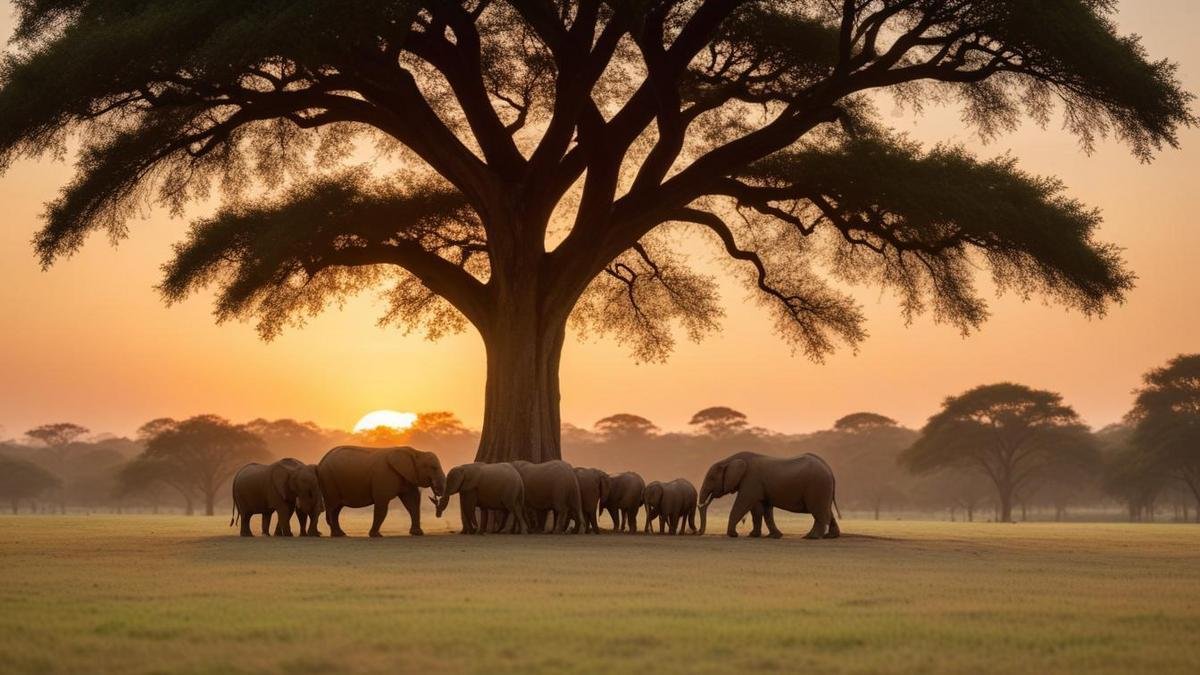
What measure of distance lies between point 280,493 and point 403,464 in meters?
2.31

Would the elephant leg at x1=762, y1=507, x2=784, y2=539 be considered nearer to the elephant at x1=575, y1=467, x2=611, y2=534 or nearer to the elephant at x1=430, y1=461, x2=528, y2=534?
the elephant at x1=575, y1=467, x2=611, y2=534

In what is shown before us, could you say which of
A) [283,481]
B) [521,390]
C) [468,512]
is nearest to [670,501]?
[521,390]

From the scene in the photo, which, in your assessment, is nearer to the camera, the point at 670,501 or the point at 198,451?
the point at 670,501

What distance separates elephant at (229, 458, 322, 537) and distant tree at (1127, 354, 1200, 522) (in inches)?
2425

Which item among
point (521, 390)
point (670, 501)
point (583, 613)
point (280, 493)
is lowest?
point (583, 613)

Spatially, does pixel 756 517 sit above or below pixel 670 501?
below

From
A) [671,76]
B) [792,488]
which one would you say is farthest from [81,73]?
[792,488]

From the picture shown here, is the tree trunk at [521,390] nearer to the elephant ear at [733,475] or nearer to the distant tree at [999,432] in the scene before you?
the elephant ear at [733,475]

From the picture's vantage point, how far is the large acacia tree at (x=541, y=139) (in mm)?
23922

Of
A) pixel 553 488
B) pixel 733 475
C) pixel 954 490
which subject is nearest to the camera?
pixel 553 488

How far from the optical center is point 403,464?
25.0 meters

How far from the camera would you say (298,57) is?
22.8 m

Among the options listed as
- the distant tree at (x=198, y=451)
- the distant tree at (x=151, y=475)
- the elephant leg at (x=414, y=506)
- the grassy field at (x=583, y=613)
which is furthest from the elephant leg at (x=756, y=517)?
the distant tree at (x=151, y=475)

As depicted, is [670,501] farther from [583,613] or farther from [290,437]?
[290,437]
